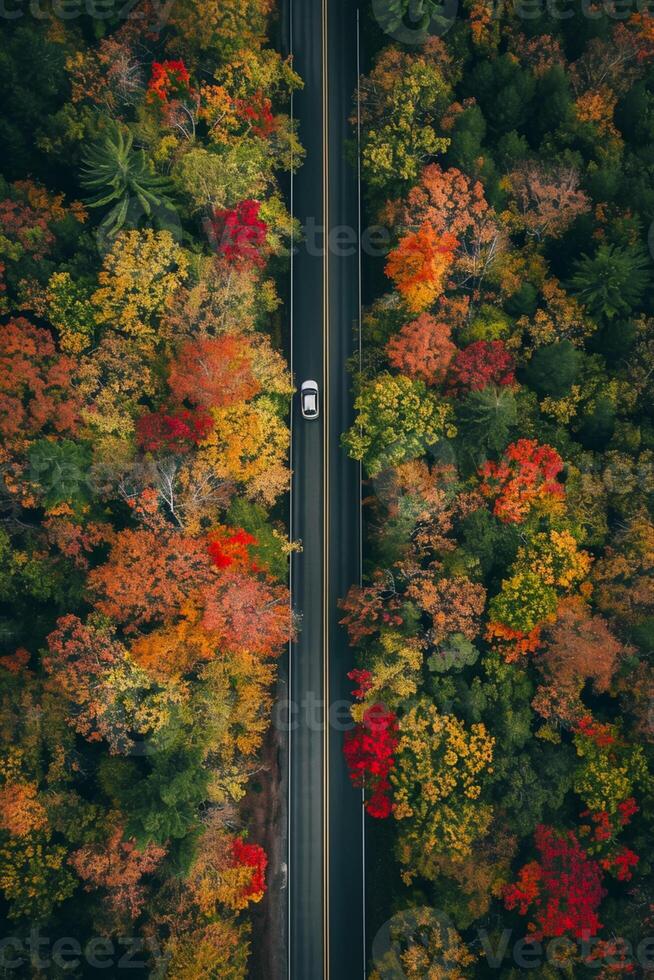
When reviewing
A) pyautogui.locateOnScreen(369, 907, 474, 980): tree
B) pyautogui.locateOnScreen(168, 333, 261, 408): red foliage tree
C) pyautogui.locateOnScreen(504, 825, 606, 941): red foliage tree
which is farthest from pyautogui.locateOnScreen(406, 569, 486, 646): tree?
pyautogui.locateOnScreen(369, 907, 474, 980): tree

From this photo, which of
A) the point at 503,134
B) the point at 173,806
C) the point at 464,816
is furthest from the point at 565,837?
the point at 503,134

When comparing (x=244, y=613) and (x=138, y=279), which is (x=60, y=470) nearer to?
(x=138, y=279)

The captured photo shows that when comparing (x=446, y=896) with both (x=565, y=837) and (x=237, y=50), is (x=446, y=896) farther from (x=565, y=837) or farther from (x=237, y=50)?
(x=237, y=50)

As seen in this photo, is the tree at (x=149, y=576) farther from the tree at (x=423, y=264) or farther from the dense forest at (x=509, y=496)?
the tree at (x=423, y=264)

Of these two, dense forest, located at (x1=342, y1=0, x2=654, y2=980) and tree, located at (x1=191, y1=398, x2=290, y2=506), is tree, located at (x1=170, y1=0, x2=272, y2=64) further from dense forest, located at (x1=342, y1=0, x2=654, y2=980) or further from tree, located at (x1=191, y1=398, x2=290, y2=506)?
tree, located at (x1=191, y1=398, x2=290, y2=506)

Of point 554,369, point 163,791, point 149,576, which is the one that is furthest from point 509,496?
point 163,791
